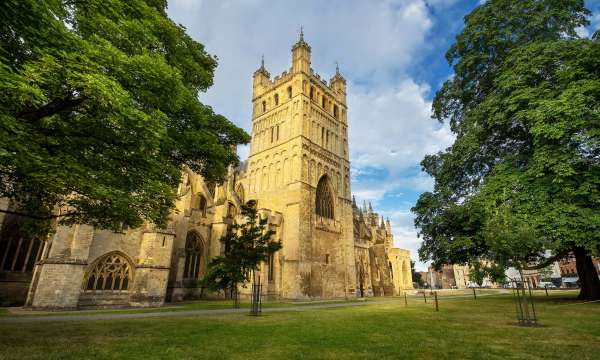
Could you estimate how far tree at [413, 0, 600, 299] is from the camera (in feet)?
39.7

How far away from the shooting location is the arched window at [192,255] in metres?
24.3

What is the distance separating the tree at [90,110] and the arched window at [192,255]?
Answer: 1623 centimetres

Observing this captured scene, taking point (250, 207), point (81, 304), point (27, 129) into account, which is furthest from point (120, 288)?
point (27, 129)

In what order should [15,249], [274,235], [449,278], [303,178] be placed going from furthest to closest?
[449,278]
[303,178]
[274,235]
[15,249]

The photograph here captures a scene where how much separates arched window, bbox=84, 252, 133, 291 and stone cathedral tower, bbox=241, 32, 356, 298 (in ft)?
36.6

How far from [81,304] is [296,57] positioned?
1221 inches

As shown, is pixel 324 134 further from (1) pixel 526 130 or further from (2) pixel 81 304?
(2) pixel 81 304

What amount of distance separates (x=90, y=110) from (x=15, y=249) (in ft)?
56.0

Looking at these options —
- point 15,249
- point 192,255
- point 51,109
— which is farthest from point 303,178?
point 51,109

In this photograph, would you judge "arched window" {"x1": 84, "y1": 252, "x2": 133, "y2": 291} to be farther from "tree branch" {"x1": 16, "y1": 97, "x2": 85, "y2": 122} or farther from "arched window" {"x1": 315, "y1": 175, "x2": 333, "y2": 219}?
"arched window" {"x1": 315, "y1": 175, "x2": 333, "y2": 219}

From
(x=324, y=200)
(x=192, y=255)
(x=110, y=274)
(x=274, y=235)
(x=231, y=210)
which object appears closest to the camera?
(x=110, y=274)

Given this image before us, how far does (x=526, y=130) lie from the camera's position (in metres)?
16.3

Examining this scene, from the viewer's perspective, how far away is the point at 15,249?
17156mm

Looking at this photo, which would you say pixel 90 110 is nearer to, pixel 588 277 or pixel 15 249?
pixel 15 249
